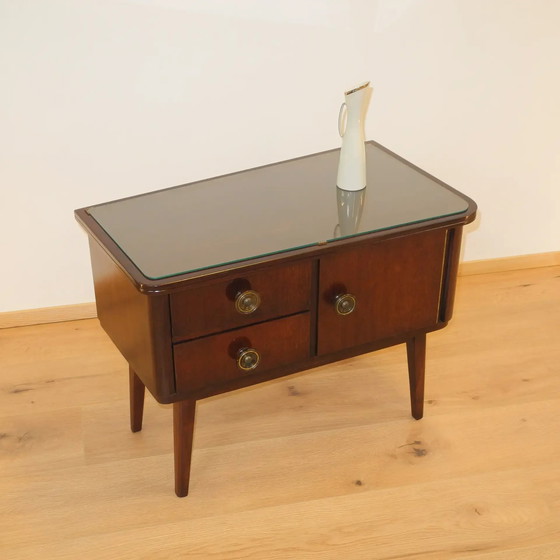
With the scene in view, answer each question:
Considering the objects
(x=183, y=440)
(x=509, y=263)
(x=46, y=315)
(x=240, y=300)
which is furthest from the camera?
(x=509, y=263)

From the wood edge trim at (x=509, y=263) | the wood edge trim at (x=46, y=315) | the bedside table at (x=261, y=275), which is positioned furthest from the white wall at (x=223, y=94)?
the bedside table at (x=261, y=275)

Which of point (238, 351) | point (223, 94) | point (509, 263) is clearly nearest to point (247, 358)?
point (238, 351)

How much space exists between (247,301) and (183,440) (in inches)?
13.8

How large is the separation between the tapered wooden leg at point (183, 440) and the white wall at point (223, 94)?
786mm

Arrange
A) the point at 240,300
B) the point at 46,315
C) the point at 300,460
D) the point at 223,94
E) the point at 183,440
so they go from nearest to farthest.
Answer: the point at 240,300 → the point at 183,440 → the point at 300,460 → the point at 223,94 → the point at 46,315

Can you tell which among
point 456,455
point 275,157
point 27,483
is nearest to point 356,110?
point 275,157

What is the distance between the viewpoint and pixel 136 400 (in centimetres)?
204

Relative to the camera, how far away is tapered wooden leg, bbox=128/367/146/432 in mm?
2018

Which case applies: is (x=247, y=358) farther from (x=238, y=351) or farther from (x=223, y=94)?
(x=223, y=94)

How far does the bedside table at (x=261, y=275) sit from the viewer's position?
1.67 metres

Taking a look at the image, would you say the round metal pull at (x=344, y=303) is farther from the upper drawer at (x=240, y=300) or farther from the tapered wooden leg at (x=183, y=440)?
the tapered wooden leg at (x=183, y=440)

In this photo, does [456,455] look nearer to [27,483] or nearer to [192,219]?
[192,219]

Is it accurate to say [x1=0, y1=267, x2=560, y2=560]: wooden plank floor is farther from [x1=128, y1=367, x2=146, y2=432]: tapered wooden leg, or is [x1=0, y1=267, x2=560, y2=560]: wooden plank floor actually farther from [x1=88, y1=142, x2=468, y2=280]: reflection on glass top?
[x1=88, y1=142, x2=468, y2=280]: reflection on glass top

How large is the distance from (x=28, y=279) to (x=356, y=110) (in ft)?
3.54
